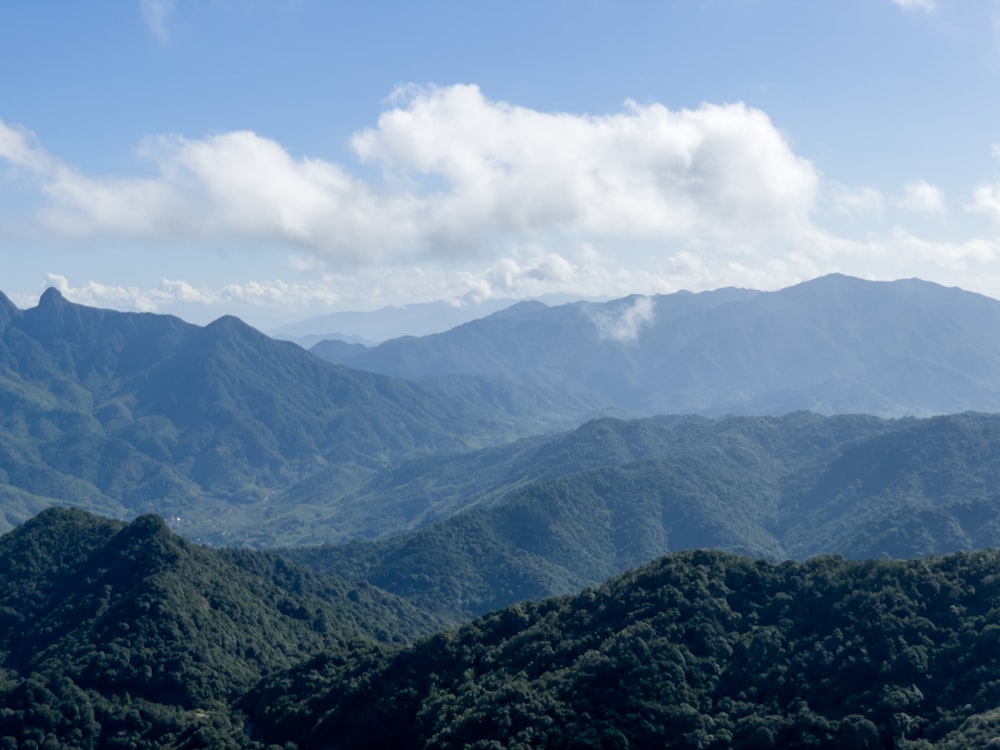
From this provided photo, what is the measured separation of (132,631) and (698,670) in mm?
52570

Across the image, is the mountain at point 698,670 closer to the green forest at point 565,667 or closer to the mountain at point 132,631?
the green forest at point 565,667

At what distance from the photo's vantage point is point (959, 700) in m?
63.1

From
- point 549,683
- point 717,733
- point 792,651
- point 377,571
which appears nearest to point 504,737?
point 549,683

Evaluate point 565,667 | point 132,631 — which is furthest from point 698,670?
point 132,631

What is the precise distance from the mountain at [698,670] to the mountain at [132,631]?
8.45 metres

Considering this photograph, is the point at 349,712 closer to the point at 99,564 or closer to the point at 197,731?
the point at 197,731

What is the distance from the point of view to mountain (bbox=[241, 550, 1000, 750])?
62969 mm

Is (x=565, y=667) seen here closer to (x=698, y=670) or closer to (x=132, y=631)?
(x=698, y=670)

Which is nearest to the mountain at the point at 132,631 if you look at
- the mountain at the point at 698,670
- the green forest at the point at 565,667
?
the green forest at the point at 565,667

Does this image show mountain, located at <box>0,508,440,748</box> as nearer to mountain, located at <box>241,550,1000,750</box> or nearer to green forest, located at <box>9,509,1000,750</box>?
green forest, located at <box>9,509,1000,750</box>

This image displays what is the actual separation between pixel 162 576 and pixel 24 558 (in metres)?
22.8

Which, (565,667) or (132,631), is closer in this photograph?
(565,667)

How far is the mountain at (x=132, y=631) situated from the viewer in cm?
8144

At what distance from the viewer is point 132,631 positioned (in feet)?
300
